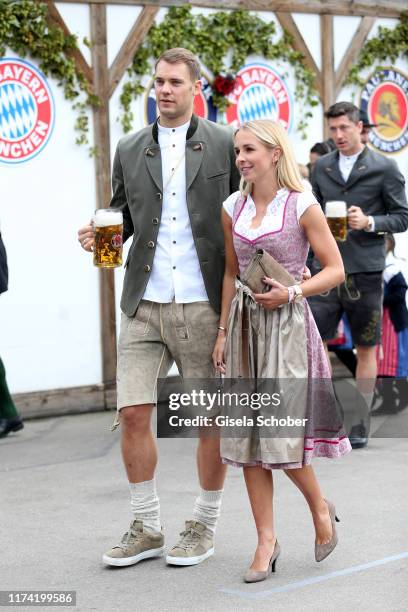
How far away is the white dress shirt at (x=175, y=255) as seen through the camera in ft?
17.5

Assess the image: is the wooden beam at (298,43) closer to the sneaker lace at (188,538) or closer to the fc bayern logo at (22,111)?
the fc bayern logo at (22,111)

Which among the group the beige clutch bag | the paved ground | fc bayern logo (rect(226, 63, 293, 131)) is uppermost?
fc bayern logo (rect(226, 63, 293, 131))

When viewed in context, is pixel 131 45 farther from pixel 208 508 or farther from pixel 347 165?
pixel 208 508

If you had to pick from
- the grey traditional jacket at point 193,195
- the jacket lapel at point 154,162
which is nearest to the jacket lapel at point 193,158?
the grey traditional jacket at point 193,195

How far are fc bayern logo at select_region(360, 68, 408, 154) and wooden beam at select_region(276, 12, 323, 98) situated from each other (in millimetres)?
523

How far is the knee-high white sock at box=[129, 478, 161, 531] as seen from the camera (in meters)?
5.36

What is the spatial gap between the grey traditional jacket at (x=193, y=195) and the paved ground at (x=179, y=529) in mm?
1107

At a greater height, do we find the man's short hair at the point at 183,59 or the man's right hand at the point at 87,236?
the man's short hair at the point at 183,59

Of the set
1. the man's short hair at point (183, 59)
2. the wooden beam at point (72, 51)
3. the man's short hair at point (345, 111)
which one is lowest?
the man's short hair at point (345, 111)

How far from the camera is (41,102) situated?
30.1ft

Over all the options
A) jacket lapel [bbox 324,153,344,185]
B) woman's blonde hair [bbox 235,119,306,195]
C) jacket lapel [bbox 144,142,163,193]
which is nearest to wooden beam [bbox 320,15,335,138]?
jacket lapel [bbox 324,153,344,185]

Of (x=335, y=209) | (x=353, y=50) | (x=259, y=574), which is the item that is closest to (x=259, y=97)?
(x=353, y=50)

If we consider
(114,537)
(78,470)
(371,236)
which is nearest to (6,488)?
(78,470)

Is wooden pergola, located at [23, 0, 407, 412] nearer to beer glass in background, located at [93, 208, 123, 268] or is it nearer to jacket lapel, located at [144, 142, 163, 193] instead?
jacket lapel, located at [144, 142, 163, 193]
